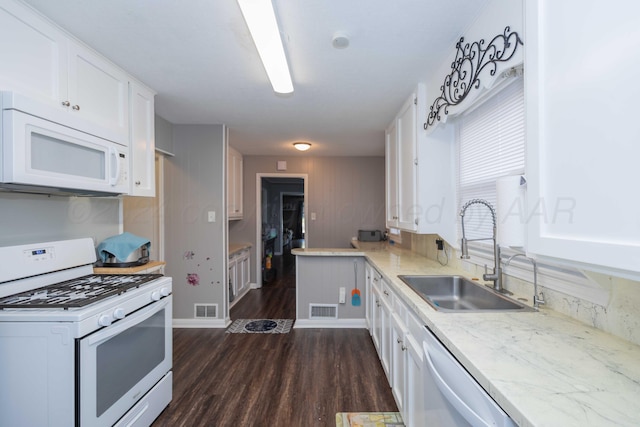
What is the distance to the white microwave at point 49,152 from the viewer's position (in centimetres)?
117

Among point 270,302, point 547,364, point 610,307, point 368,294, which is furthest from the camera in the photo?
point 270,302

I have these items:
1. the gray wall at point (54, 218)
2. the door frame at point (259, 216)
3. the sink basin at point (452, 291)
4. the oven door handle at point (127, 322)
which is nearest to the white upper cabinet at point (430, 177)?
the sink basin at point (452, 291)

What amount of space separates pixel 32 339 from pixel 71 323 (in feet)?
0.63

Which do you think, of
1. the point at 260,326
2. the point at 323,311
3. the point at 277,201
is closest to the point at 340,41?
the point at 323,311

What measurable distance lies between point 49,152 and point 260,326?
2.52 m

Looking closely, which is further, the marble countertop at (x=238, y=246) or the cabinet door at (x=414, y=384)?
the marble countertop at (x=238, y=246)

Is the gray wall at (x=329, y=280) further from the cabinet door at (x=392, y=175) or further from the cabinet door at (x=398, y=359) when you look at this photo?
the cabinet door at (x=398, y=359)

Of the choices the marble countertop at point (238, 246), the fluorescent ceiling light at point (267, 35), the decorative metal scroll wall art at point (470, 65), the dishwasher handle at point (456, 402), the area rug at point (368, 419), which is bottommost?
the area rug at point (368, 419)

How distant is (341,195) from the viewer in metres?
4.89

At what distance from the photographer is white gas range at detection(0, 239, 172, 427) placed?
3.80 feet

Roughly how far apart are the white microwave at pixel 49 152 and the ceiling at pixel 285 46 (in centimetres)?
60

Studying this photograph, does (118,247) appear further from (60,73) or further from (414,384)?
(414,384)

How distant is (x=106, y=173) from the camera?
168 centimetres

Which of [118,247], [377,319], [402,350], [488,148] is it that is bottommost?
[377,319]
